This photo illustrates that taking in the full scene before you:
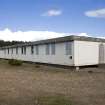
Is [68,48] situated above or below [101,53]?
above

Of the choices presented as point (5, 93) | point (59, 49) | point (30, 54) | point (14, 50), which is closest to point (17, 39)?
point (14, 50)

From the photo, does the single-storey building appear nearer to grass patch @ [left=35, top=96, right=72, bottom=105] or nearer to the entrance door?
the entrance door

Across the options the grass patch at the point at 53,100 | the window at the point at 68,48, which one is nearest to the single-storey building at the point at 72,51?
the window at the point at 68,48

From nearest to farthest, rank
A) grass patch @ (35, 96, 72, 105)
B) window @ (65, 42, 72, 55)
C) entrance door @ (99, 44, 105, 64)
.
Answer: grass patch @ (35, 96, 72, 105), window @ (65, 42, 72, 55), entrance door @ (99, 44, 105, 64)

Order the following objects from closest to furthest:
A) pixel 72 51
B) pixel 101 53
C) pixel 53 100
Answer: pixel 53 100 → pixel 72 51 → pixel 101 53

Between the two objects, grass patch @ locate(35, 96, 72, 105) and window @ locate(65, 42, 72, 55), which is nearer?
grass patch @ locate(35, 96, 72, 105)

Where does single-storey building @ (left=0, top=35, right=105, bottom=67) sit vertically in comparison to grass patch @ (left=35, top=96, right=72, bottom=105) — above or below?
above

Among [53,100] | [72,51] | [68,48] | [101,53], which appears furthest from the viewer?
[101,53]

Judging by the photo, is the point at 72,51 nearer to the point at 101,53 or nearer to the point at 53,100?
the point at 101,53

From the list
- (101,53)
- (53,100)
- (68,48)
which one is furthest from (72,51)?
(53,100)

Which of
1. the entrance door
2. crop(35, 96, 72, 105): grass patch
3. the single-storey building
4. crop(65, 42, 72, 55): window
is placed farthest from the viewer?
the entrance door

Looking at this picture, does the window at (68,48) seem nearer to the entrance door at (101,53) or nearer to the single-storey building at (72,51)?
the single-storey building at (72,51)

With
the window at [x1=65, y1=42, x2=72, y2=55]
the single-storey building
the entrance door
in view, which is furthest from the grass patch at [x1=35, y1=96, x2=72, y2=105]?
the entrance door

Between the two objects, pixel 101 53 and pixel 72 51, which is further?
pixel 101 53
